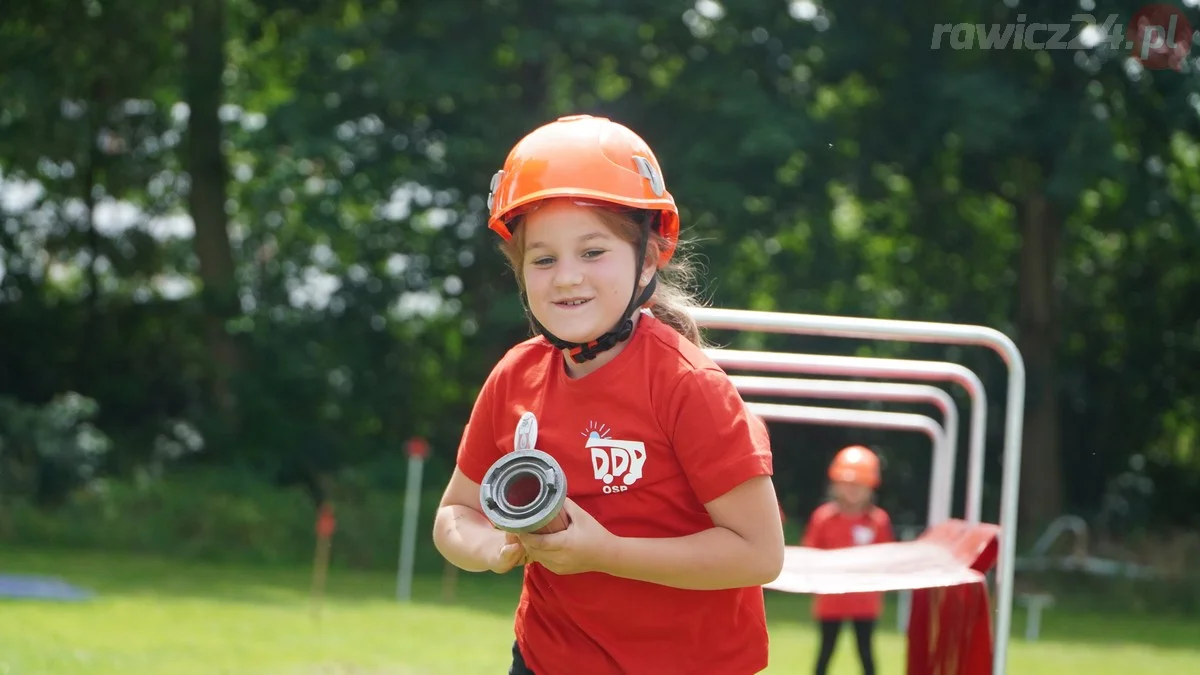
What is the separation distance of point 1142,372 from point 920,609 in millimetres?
18814

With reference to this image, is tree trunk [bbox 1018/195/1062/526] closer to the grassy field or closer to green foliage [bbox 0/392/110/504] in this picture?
the grassy field

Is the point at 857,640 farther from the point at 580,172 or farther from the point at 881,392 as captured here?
the point at 580,172

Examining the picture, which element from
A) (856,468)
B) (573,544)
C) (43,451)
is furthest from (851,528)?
(43,451)

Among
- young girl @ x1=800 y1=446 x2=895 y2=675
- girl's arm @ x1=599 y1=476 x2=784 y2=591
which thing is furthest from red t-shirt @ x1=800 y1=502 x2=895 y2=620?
girl's arm @ x1=599 y1=476 x2=784 y2=591

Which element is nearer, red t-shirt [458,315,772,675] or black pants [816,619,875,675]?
red t-shirt [458,315,772,675]

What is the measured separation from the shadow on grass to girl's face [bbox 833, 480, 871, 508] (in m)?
5.42

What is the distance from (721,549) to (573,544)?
0.29 meters

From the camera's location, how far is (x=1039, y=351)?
851 inches

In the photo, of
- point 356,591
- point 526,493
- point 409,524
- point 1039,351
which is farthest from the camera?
point 1039,351

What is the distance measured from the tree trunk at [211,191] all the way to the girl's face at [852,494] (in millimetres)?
13621

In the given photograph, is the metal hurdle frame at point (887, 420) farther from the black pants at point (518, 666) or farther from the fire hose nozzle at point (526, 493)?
the fire hose nozzle at point (526, 493)

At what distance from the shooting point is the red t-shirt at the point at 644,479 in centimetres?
272

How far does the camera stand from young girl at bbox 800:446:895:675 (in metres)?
9.25

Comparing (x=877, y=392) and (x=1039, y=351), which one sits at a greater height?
(x=1039, y=351)
